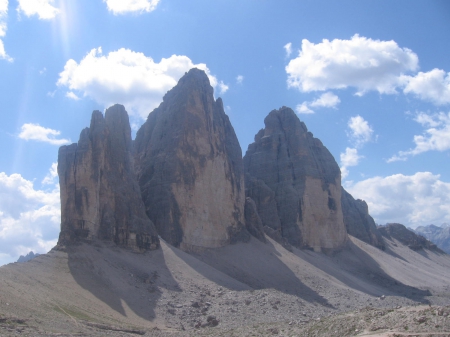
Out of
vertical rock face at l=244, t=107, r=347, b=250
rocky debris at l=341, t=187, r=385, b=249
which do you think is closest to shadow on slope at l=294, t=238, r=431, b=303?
vertical rock face at l=244, t=107, r=347, b=250

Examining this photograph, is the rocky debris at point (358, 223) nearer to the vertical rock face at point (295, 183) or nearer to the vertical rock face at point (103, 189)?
the vertical rock face at point (295, 183)

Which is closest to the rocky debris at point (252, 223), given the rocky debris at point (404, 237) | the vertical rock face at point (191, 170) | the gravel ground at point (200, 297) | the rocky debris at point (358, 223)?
the vertical rock face at point (191, 170)

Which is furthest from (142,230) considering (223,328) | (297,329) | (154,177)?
(297,329)

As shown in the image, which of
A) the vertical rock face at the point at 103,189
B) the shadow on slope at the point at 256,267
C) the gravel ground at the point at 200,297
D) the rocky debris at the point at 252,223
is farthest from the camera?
the rocky debris at the point at 252,223

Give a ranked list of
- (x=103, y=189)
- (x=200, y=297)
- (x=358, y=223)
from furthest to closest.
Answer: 1. (x=358, y=223)
2. (x=103, y=189)
3. (x=200, y=297)

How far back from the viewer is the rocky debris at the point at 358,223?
382ft

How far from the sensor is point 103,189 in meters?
54.7

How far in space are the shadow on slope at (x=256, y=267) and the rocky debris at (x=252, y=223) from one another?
3.73 meters

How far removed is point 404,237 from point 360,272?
60699 mm

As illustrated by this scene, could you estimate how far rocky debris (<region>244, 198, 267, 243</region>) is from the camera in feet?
251

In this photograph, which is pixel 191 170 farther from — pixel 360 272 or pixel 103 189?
pixel 360 272

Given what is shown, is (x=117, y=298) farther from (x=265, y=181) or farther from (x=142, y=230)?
(x=265, y=181)

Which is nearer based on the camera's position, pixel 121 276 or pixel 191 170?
pixel 121 276

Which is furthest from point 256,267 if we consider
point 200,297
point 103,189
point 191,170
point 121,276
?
point 121,276
